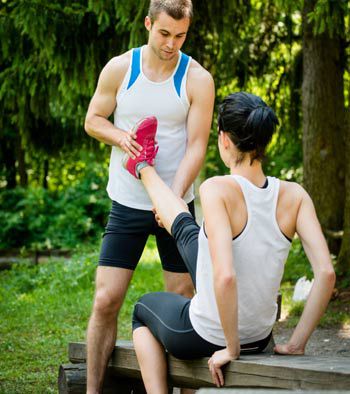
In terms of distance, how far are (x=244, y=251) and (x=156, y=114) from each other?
1.10 meters

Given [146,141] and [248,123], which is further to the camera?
[146,141]

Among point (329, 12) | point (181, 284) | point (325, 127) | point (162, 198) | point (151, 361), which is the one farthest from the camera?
point (325, 127)

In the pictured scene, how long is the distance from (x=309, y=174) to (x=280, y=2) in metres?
2.53

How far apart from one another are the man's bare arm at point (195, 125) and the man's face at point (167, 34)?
165 millimetres

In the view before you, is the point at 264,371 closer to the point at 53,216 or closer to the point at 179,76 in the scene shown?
the point at 179,76

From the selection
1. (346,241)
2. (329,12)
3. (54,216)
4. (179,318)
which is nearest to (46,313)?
(346,241)

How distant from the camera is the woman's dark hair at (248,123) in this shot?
322cm

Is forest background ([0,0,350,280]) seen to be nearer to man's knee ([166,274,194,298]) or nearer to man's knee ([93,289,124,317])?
man's knee ([166,274,194,298])

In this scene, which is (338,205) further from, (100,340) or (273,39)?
(100,340)

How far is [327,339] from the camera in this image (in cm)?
673

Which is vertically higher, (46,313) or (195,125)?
(195,125)

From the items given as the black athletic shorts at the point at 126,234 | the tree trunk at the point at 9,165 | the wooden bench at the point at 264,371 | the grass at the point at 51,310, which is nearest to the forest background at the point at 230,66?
the grass at the point at 51,310

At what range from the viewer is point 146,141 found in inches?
154

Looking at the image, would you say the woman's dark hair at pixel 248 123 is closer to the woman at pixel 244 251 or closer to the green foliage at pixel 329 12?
the woman at pixel 244 251
